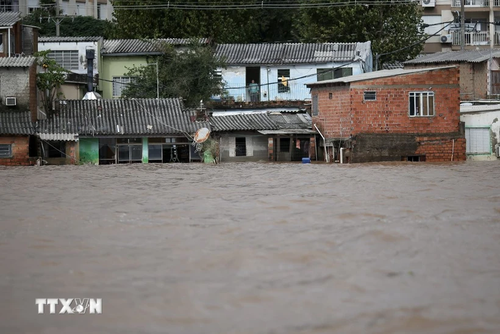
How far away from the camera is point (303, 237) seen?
1001cm

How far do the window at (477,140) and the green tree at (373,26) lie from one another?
1331cm

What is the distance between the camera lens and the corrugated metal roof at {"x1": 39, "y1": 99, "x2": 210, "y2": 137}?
33.5m

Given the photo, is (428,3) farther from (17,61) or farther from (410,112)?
(17,61)

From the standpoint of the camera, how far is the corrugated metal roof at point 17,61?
107 feet

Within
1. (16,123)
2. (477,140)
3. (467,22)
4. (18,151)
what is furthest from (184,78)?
(467,22)

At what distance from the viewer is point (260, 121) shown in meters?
34.8

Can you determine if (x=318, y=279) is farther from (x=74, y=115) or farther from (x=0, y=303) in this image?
(x=74, y=115)

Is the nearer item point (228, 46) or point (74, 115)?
point (74, 115)

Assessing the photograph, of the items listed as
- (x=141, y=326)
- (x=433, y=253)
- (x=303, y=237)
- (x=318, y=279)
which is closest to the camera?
(x=141, y=326)

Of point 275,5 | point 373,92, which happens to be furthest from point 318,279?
point 275,5

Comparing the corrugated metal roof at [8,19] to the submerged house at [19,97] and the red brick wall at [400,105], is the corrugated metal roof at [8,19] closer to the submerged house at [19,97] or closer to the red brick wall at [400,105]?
the submerged house at [19,97]

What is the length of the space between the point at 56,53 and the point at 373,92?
1681 centimetres

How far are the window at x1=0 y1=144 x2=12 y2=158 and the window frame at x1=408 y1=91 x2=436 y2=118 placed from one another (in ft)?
47.6

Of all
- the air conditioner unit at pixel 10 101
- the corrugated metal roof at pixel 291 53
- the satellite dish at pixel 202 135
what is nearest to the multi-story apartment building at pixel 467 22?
the corrugated metal roof at pixel 291 53
